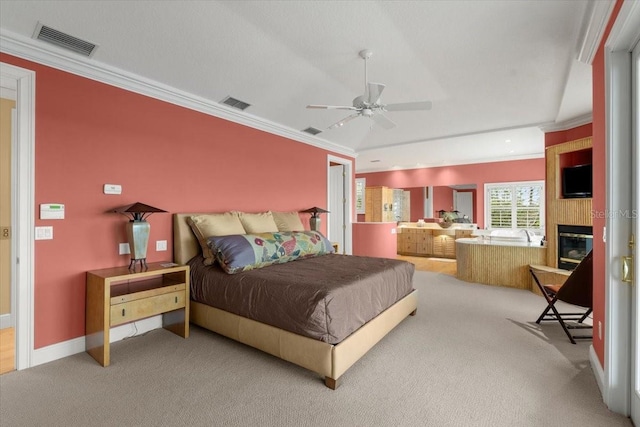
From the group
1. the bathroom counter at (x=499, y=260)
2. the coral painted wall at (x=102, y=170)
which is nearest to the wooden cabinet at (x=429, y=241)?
the bathroom counter at (x=499, y=260)

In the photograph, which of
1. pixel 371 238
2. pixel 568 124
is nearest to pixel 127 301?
pixel 371 238

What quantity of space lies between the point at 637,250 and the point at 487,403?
1273mm

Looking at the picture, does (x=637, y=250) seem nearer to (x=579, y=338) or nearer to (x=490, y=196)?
(x=579, y=338)

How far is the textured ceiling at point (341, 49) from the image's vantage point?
7.89 ft

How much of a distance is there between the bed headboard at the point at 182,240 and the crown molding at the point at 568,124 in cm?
544

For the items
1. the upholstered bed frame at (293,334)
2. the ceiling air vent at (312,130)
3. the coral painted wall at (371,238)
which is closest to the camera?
the upholstered bed frame at (293,334)

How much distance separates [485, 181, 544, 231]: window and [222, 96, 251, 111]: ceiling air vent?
20.9 ft

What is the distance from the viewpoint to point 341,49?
9.91 ft

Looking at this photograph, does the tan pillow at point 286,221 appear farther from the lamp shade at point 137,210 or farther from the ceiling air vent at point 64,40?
the ceiling air vent at point 64,40

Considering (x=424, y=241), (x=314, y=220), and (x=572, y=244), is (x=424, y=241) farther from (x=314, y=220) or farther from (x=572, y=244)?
(x=314, y=220)

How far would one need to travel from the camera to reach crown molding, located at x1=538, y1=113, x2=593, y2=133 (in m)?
4.39

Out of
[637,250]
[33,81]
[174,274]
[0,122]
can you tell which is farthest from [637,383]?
[0,122]

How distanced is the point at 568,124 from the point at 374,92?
377 centimetres

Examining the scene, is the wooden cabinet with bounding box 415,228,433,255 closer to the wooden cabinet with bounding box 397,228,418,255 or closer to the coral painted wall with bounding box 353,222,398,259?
the wooden cabinet with bounding box 397,228,418,255
